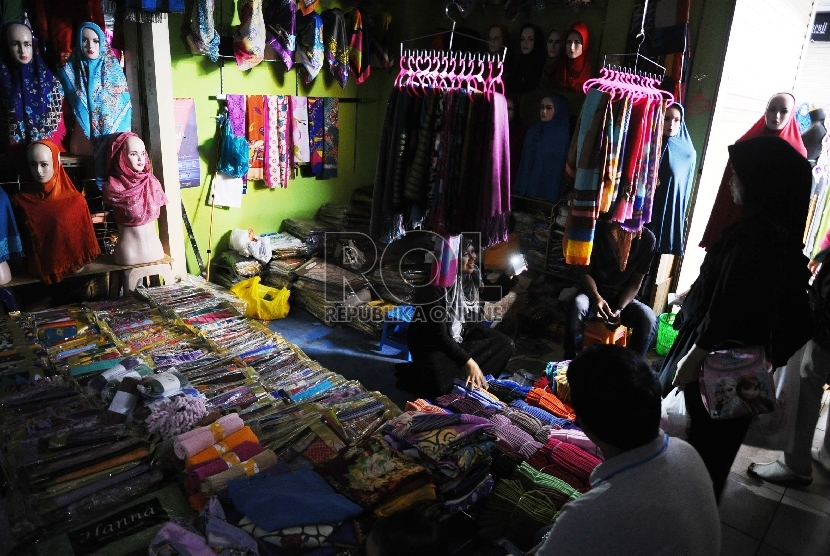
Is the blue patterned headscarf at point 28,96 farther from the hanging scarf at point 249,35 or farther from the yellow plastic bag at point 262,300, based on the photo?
the yellow plastic bag at point 262,300

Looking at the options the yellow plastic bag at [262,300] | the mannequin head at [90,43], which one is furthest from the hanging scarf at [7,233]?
the yellow plastic bag at [262,300]

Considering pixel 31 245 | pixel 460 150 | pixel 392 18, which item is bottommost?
pixel 31 245

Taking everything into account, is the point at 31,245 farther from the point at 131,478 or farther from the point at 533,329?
the point at 533,329

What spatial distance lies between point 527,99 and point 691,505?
4.51 m

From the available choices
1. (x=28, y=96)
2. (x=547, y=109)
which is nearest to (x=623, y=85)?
(x=547, y=109)

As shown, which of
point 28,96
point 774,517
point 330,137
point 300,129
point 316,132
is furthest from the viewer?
point 330,137

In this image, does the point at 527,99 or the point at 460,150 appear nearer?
the point at 460,150

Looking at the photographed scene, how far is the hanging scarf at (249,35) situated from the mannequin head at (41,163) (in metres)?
1.94

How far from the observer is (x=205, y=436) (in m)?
2.14

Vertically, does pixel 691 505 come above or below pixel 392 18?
below

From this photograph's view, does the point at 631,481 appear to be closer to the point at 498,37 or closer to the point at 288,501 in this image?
the point at 288,501

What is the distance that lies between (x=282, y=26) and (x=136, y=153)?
6.49 feet

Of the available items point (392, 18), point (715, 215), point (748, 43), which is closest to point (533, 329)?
point (715, 215)

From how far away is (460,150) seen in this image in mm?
3139
